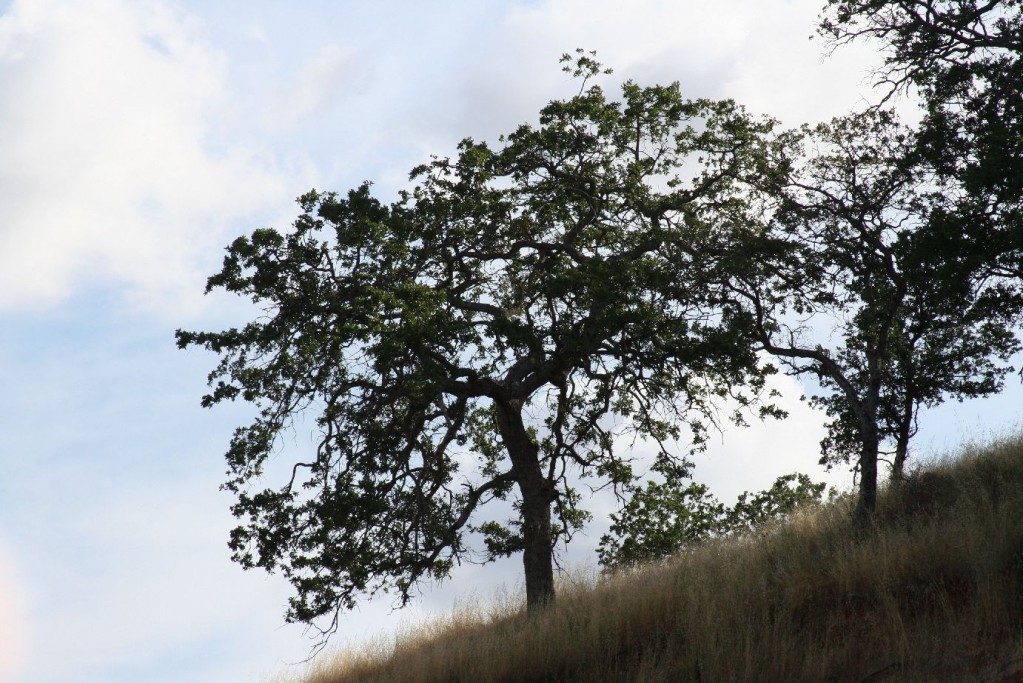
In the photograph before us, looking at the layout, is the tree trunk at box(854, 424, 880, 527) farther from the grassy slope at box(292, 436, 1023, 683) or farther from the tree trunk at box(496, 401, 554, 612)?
the tree trunk at box(496, 401, 554, 612)

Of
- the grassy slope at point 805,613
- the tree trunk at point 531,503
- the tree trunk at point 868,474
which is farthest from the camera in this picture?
the tree trunk at point 531,503

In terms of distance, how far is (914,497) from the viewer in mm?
19688

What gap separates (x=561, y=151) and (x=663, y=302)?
400cm

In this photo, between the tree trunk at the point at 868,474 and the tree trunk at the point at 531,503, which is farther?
the tree trunk at the point at 531,503

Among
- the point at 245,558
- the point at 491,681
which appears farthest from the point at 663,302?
the point at 245,558

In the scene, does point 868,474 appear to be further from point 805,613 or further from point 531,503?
point 531,503

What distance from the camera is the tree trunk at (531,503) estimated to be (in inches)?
746

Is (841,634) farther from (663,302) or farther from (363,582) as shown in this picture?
(363,582)

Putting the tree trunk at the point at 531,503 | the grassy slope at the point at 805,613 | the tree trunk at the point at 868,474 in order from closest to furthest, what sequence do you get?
1. the grassy slope at the point at 805,613
2. the tree trunk at the point at 868,474
3. the tree trunk at the point at 531,503

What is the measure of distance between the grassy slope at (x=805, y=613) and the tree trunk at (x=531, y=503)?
54cm

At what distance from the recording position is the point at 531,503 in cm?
1927

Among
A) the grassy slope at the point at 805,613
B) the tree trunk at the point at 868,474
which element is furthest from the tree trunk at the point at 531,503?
the tree trunk at the point at 868,474

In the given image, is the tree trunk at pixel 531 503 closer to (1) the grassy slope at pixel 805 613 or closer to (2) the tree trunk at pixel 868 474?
(1) the grassy slope at pixel 805 613

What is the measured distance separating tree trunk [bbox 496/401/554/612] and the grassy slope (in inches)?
21.3
